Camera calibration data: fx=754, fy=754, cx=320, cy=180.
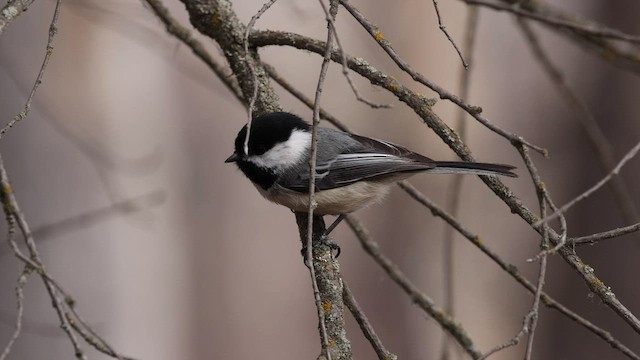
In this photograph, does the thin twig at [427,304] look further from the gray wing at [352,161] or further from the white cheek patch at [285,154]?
the white cheek patch at [285,154]

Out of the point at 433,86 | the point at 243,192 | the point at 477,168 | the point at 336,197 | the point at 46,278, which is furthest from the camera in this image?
Result: the point at 243,192

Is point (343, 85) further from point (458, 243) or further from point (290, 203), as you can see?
point (290, 203)

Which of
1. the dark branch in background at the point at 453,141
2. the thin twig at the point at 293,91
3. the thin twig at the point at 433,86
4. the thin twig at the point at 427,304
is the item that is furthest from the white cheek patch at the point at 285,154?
the thin twig at the point at 433,86

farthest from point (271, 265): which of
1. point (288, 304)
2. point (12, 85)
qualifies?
point (12, 85)

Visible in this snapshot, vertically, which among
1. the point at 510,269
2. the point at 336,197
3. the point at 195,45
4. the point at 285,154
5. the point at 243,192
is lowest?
the point at 510,269

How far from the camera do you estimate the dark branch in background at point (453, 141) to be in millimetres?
2287

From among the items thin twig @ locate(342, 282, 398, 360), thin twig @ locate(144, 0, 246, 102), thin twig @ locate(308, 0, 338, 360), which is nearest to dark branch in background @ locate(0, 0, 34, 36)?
thin twig @ locate(308, 0, 338, 360)

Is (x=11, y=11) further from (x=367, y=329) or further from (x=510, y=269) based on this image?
(x=510, y=269)

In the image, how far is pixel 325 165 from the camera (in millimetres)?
3320

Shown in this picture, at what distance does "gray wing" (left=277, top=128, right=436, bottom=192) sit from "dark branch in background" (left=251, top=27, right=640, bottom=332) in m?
0.61

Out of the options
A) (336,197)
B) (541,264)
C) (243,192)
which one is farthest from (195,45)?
(243,192)

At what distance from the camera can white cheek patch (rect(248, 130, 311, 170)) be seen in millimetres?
3275

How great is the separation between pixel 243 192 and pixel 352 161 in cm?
276

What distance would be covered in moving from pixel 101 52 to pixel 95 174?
2.95ft
